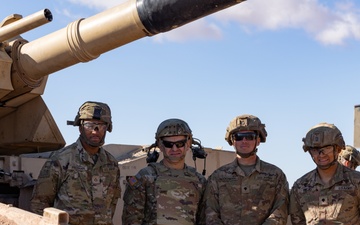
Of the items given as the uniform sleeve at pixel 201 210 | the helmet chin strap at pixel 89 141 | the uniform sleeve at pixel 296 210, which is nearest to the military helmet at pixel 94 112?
the helmet chin strap at pixel 89 141

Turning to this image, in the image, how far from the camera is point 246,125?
7289 mm

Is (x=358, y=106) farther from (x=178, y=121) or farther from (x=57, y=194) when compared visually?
(x=57, y=194)

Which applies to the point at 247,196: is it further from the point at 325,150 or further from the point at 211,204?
the point at 325,150

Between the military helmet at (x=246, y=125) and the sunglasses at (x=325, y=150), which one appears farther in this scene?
the military helmet at (x=246, y=125)

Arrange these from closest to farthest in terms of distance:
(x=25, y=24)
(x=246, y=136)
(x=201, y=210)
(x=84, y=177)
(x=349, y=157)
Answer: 1. (x=84, y=177)
2. (x=246, y=136)
3. (x=201, y=210)
4. (x=25, y=24)
5. (x=349, y=157)

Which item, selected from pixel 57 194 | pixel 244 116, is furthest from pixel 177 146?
pixel 57 194

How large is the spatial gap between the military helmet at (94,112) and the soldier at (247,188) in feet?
3.90

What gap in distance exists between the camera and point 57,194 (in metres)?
7.16

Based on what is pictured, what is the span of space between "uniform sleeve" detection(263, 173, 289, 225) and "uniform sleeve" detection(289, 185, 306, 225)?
0.22ft

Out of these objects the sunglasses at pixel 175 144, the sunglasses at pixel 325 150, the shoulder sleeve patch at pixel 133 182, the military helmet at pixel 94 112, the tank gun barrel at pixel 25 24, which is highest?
the tank gun barrel at pixel 25 24

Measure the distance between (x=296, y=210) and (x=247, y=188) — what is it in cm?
51

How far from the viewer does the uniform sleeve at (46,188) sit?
7.08 m

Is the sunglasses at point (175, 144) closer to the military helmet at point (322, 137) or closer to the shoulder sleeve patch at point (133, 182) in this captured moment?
the shoulder sleeve patch at point (133, 182)

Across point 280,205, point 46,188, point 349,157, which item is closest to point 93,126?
point 46,188
